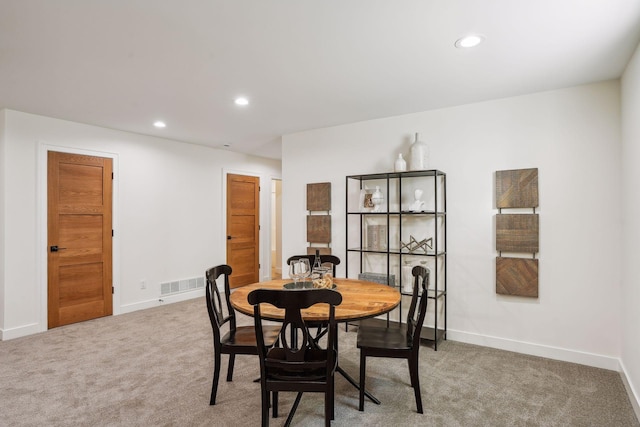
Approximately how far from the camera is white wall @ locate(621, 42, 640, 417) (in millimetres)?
2322

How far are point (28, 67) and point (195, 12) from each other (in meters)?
1.71

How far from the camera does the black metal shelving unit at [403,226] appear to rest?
3.60 meters

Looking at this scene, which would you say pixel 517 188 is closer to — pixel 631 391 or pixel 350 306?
pixel 631 391

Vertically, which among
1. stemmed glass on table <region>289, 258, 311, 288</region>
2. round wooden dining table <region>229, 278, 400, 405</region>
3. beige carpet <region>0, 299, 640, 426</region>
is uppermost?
stemmed glass on table <region>289, 258, 311, 288</region>

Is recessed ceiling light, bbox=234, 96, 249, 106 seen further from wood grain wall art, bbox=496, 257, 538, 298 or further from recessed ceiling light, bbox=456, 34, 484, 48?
wood grain wall art, bbox=496, 257, 538, 298

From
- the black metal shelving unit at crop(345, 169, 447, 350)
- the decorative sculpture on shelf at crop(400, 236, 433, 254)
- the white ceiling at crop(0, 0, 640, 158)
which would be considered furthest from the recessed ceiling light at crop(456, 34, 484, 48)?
the decorative sculpture on shelf at crop(400, 236, 433, 254)

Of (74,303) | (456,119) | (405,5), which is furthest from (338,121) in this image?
(74,303)

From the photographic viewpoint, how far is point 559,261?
3.13 metres

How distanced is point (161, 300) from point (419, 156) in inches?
163

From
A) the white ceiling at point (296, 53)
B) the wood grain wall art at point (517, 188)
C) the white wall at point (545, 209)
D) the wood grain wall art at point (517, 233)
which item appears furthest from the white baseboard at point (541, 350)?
the white ceiling at point (296, 53)

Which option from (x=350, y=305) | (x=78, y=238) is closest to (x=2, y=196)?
(x=78, y=238)

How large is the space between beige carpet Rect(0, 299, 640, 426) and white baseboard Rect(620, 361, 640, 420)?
0.15 feet

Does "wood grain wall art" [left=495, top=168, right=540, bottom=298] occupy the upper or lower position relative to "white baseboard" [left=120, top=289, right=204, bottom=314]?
upper

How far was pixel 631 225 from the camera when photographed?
8.17 ft
